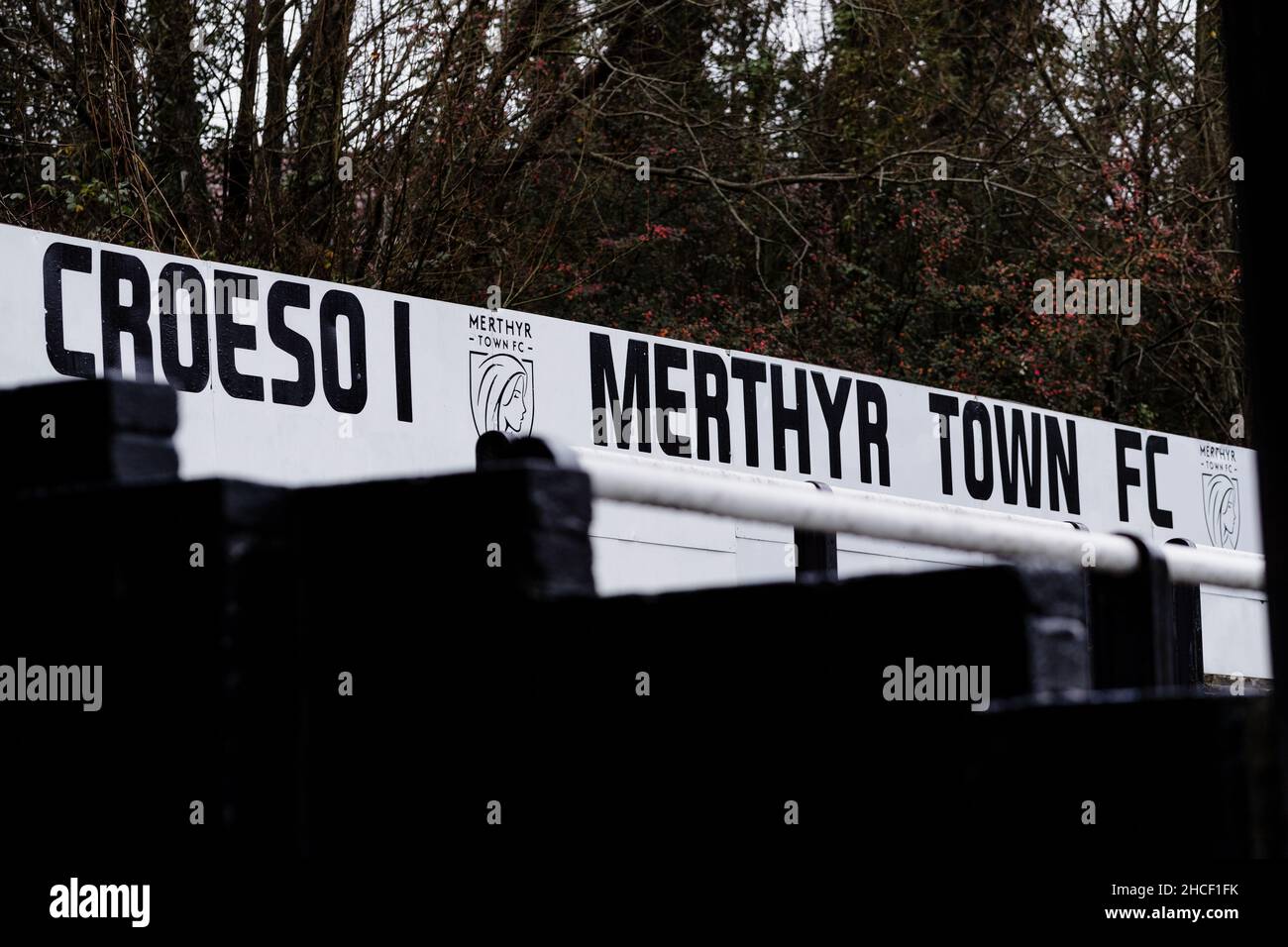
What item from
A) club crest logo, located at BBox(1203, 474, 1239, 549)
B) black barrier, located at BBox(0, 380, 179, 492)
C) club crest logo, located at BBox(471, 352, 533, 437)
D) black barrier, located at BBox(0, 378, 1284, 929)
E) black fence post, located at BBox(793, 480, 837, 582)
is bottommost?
black barrier, located at BBox(0, 378, 1284, 929)

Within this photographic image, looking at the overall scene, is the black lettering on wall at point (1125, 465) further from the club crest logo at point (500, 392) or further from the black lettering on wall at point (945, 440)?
the club crest logo at point (500, 392)

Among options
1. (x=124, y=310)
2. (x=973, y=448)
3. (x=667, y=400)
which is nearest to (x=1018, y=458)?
(x=973, y=448)

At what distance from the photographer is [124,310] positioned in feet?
17.0

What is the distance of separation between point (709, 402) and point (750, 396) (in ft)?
0.72

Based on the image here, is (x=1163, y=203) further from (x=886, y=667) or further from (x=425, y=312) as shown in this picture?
(x=886, y=667)

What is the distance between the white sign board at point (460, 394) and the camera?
517cm

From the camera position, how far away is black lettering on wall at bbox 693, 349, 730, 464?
687 centimetres

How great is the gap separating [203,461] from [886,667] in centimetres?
412

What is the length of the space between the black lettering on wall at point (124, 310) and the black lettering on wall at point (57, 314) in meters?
0.08

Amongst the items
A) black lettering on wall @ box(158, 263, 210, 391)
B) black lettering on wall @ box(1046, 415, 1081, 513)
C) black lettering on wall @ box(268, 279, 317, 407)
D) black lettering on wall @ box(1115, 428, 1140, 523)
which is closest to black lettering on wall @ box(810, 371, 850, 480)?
black lettering on wall @ box(1046, 415, 1081, 513)

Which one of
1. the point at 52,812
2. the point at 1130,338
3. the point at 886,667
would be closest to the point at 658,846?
the point at 886,667

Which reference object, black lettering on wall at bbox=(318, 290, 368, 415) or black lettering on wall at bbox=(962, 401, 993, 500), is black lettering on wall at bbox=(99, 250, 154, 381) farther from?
black lettering on wall at bbox=(962, 401, 993, 500)

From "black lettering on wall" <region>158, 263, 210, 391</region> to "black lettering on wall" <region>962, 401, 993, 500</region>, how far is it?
3614mm

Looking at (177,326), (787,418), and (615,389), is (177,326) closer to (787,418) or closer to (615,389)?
(615,389)
